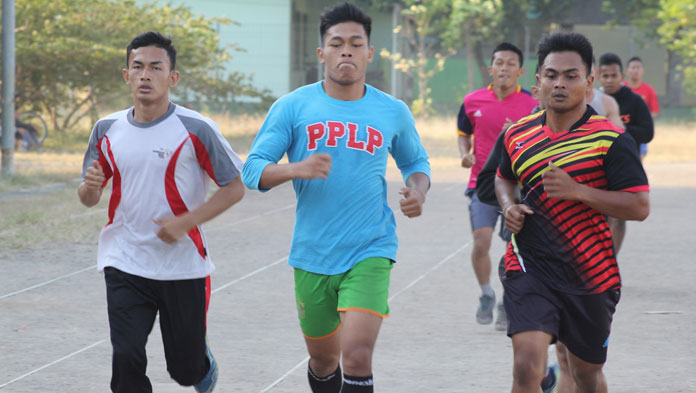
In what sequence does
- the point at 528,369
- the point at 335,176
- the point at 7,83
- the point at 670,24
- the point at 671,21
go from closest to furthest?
1. the point at 528,369
2. the point at 335,176
3. the point at 7,83
4. the point at 670,24
5. the point at 671,21

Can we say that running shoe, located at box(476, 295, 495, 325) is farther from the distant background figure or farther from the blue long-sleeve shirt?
the blue long-sleeve shirt

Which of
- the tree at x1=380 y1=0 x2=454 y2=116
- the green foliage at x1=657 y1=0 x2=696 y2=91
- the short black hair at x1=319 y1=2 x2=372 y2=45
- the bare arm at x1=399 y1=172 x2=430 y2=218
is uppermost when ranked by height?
the short black hair at x1=319 y1=2 x2=372 y2=45

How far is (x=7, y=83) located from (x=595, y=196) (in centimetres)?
1531

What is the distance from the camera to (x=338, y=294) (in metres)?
5.31

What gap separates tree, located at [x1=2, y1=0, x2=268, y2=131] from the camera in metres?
25.3

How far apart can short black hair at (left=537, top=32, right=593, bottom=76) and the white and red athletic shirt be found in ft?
5.23

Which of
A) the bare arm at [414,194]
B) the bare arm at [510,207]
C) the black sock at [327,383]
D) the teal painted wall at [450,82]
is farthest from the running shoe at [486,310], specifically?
the teal painted wall at [450,82]

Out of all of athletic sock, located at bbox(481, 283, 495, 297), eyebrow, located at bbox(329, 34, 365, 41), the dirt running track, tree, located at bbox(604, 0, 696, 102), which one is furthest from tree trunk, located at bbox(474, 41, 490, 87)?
eyebrow, located at bbox(329, 34, 365, 41)

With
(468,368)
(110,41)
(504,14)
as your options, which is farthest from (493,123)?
(504,14)

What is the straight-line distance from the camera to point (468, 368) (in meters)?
7.19

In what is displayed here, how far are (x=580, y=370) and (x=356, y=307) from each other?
105 cm

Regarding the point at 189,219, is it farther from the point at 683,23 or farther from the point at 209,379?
the point at 683,23

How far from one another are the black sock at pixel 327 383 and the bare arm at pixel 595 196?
1.45 meters

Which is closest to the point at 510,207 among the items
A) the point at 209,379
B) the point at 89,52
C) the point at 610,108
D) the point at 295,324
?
the point at 209,379
